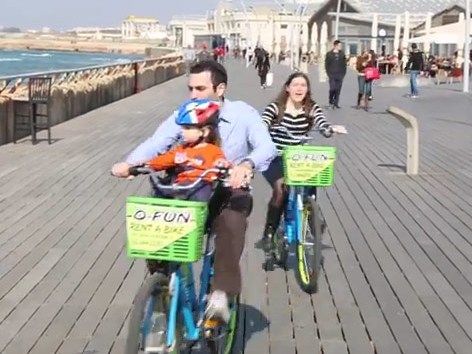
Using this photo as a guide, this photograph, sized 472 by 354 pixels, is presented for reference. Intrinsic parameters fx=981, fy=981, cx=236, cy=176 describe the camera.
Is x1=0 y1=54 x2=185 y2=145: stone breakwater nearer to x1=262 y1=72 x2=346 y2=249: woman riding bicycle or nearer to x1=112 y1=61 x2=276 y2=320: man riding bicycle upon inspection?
x1=262 y1=72 x2=346 y2=249: woman riding bicycle

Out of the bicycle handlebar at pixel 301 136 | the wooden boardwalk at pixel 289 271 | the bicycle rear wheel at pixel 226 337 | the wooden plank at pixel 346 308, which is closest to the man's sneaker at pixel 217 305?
the bicycle rear wheel at pixel 226 337

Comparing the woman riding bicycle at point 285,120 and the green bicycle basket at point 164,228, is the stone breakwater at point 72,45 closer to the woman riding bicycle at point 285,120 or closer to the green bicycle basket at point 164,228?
the woman riding bicycle at point 285,120

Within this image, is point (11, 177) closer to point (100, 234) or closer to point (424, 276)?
point (100, 234)

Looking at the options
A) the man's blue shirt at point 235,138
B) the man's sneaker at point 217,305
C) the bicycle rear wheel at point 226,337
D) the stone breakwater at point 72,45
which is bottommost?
the stone breakwater at point 72,45

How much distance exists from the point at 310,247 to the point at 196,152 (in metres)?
2.22

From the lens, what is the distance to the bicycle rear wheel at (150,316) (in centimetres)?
396

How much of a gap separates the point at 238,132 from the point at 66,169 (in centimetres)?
779

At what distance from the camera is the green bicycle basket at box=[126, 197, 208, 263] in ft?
13.1

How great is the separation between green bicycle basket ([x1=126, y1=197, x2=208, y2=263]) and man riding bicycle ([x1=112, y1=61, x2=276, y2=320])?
1.03ft

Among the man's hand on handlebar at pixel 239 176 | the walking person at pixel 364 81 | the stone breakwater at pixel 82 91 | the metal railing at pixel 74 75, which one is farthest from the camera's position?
the walking person at pixel 364 81

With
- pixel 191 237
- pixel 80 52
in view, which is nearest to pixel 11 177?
pixel 191 237

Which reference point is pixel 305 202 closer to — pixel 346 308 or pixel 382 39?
pixel 346 308

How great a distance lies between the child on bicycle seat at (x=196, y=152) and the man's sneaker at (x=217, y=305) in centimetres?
47

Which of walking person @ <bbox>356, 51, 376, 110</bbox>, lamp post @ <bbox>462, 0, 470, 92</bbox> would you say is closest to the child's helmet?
walking person @ <bbox>356, 51, 376, 110</bbox>
